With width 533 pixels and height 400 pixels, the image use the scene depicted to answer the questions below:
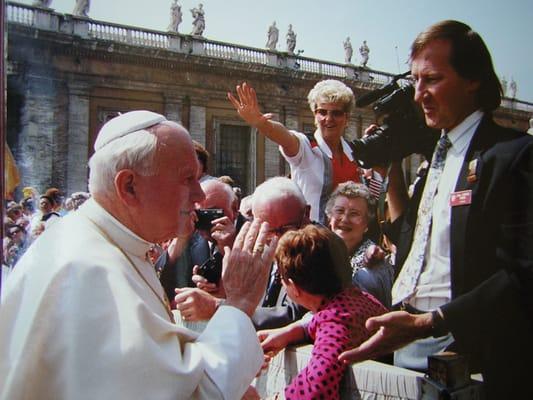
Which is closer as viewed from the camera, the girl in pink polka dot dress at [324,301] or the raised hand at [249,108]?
the girl in pink polka dot dress at [324,301]

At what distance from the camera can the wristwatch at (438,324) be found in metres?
2.05

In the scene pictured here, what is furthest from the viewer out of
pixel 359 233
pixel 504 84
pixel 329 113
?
pixel 329 113

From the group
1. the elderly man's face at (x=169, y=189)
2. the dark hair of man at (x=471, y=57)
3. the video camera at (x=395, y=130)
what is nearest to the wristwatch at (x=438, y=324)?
the video camera at (x=395, y=130)

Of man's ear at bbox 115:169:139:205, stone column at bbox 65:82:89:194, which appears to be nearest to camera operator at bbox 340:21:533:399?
man's ear at bbox 115:169:139:205

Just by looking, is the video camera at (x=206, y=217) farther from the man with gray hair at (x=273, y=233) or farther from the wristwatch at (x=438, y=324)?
the wristwatch at (x=438, y=324)

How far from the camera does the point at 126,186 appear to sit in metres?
2.04

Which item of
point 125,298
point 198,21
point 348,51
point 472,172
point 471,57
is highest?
point 198,21

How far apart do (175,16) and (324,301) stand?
1592 millimetres

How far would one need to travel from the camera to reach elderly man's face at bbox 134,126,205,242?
6.81 ft

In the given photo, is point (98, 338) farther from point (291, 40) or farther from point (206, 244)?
point (291, 40)

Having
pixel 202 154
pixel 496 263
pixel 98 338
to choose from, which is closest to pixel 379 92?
pixel 496 263

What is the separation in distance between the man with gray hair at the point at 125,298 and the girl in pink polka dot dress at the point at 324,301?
0.15m

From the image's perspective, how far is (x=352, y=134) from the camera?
2414 mm

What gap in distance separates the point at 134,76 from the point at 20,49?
53cm
